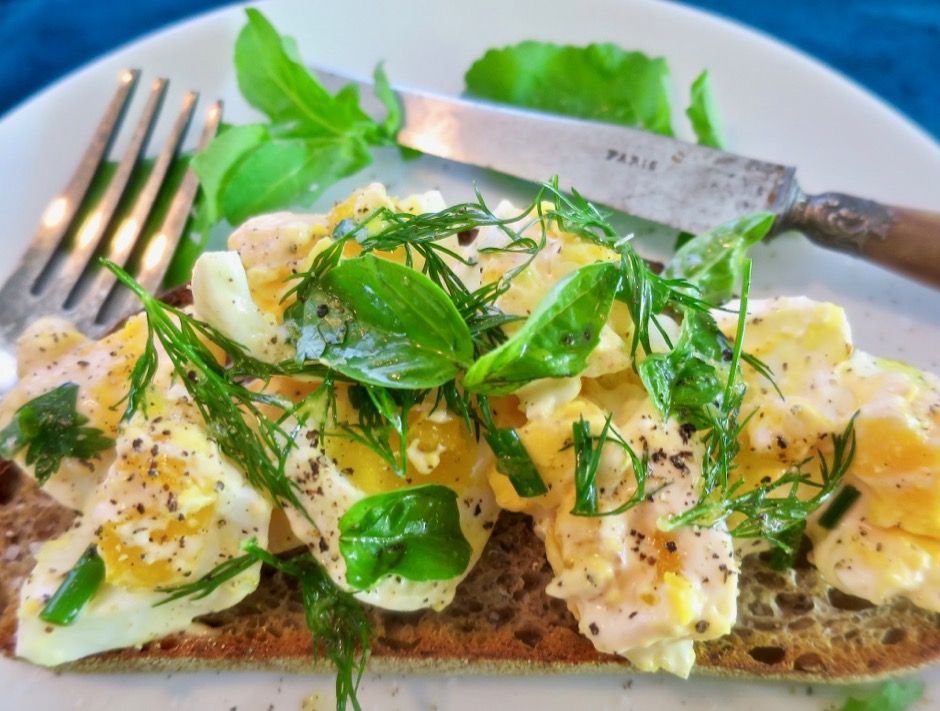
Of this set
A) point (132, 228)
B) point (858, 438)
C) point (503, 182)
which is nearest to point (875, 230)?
point (858, 438)

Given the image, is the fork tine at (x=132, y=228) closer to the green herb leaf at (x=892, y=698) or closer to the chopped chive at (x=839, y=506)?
the chopped chive at (x=839, y=506)

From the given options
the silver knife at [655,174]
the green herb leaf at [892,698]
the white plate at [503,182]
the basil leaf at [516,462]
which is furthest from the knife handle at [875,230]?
the basil leaf at [516,462]

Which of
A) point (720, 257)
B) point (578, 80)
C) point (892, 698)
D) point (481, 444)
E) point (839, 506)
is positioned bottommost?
point (892, 698)

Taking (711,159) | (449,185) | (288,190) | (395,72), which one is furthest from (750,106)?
(288,190)

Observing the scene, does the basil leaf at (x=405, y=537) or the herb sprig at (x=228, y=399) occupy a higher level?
the herb sprig at (x=228, y=399)

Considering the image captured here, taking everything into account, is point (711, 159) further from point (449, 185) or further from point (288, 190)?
point (288, 190)

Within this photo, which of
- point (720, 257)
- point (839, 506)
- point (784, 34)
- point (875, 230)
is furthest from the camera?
point (784, 34)

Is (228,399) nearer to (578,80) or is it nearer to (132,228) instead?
(132,228)
